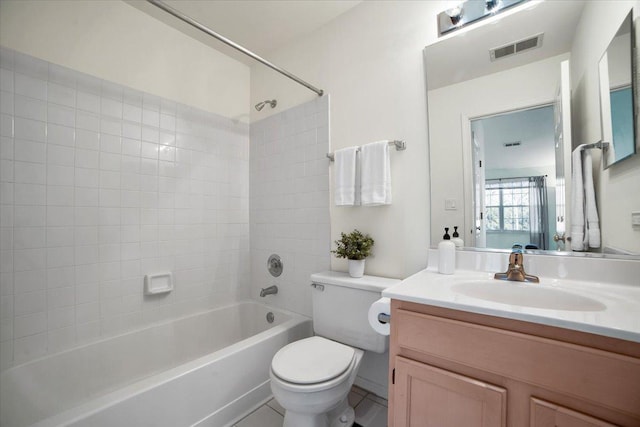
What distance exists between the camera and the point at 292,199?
2.05m

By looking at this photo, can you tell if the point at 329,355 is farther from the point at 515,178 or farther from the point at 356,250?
the point at 515,178

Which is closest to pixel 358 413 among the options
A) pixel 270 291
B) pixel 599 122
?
pixel 270 291

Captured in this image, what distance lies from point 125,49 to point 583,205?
2.62 metres

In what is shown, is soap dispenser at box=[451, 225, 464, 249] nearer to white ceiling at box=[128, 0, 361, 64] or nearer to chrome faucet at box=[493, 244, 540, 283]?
chrome faucet at box=[493, 244, 540, 283]

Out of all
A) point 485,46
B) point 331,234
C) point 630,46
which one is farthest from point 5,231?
point 630,46

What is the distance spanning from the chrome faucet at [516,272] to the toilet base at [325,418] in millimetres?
1022

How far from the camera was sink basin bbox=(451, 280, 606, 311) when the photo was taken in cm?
91

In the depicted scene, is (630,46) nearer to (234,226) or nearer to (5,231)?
(234,226)

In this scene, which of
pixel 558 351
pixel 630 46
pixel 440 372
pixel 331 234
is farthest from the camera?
pixel 331 234

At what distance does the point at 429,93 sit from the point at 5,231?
2.29 meters

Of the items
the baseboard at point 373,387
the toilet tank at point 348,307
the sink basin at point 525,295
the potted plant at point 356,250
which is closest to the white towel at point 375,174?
the potted plant at point 356,250

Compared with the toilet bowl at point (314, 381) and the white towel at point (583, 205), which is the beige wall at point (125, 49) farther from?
the white towel at point (583, 205)

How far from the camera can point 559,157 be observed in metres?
1.13

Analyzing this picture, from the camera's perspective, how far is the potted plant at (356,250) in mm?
1564
